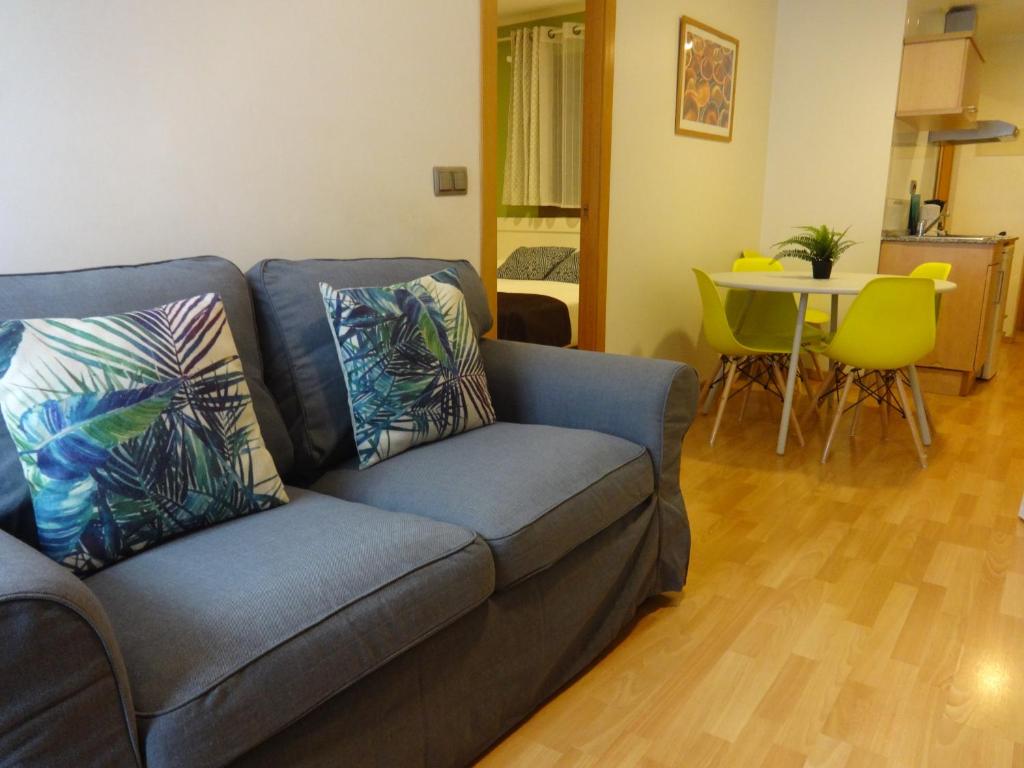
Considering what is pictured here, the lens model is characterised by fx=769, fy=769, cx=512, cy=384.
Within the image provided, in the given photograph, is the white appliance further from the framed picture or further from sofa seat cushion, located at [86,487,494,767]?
sofa seat cushion, located at [86,487,494,767]

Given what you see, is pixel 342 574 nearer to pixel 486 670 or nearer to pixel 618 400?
pixel 486 670

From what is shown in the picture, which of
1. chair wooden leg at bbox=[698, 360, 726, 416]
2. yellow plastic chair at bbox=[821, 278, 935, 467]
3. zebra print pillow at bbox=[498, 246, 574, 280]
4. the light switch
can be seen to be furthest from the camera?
zebra print pillow at bbox=[498, 246, 574, 280]

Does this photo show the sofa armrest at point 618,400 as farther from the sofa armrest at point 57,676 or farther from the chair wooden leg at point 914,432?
the chair wooden leg at point 914,432

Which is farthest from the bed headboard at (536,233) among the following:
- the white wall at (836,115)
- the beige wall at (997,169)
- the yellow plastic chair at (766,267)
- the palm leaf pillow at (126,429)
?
the palm leaf pillow at (126,429)

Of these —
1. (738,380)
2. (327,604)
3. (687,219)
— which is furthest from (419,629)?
(738,380)

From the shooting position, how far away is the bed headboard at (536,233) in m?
5.46

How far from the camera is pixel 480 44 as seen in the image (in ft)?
8.30

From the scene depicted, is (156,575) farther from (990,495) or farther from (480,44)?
(990,495)

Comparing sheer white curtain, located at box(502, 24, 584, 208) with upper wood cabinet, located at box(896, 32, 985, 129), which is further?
sheer white curtain, located at box(502, 24, 584, 208)

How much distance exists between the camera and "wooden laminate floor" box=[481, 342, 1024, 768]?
1513 mm

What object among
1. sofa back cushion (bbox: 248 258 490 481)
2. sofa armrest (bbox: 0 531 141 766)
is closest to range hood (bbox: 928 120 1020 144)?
sofa back cushion (bbox: 248 258 490 481)

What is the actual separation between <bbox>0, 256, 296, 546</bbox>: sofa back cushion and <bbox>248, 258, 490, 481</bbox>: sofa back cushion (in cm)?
5

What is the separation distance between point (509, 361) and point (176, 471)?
1.02 metres

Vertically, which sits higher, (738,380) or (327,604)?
(327,604)
